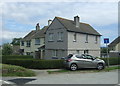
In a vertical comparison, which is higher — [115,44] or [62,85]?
[115,44]

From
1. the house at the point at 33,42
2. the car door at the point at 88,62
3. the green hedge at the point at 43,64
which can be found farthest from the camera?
the house at the point at 33,42

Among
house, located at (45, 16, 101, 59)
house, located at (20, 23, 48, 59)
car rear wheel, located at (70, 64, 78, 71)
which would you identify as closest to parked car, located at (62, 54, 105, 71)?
car rear wheel, located at (70, 64, 78, 71)

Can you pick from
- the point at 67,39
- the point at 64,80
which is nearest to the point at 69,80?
the point at 64,80

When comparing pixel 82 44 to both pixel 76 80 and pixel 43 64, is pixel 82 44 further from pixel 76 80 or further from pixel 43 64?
pixel 76 80

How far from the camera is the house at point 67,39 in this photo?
28.2 m

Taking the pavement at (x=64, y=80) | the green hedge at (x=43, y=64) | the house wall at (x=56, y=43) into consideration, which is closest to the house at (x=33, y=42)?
the house wall at (x=56, y=43)

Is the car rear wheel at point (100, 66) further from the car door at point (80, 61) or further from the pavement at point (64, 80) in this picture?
the pavement at point (64, 80)

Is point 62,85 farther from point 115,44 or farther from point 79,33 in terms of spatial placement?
point 115,44

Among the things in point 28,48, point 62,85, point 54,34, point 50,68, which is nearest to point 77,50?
point 54,34

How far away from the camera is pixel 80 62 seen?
58.4ft

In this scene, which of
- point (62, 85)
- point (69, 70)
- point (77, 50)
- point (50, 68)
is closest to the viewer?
point (62, 85)

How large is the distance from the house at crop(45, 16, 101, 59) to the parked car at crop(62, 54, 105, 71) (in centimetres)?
955

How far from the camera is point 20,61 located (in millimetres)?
21281

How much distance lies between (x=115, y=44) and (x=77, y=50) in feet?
111
